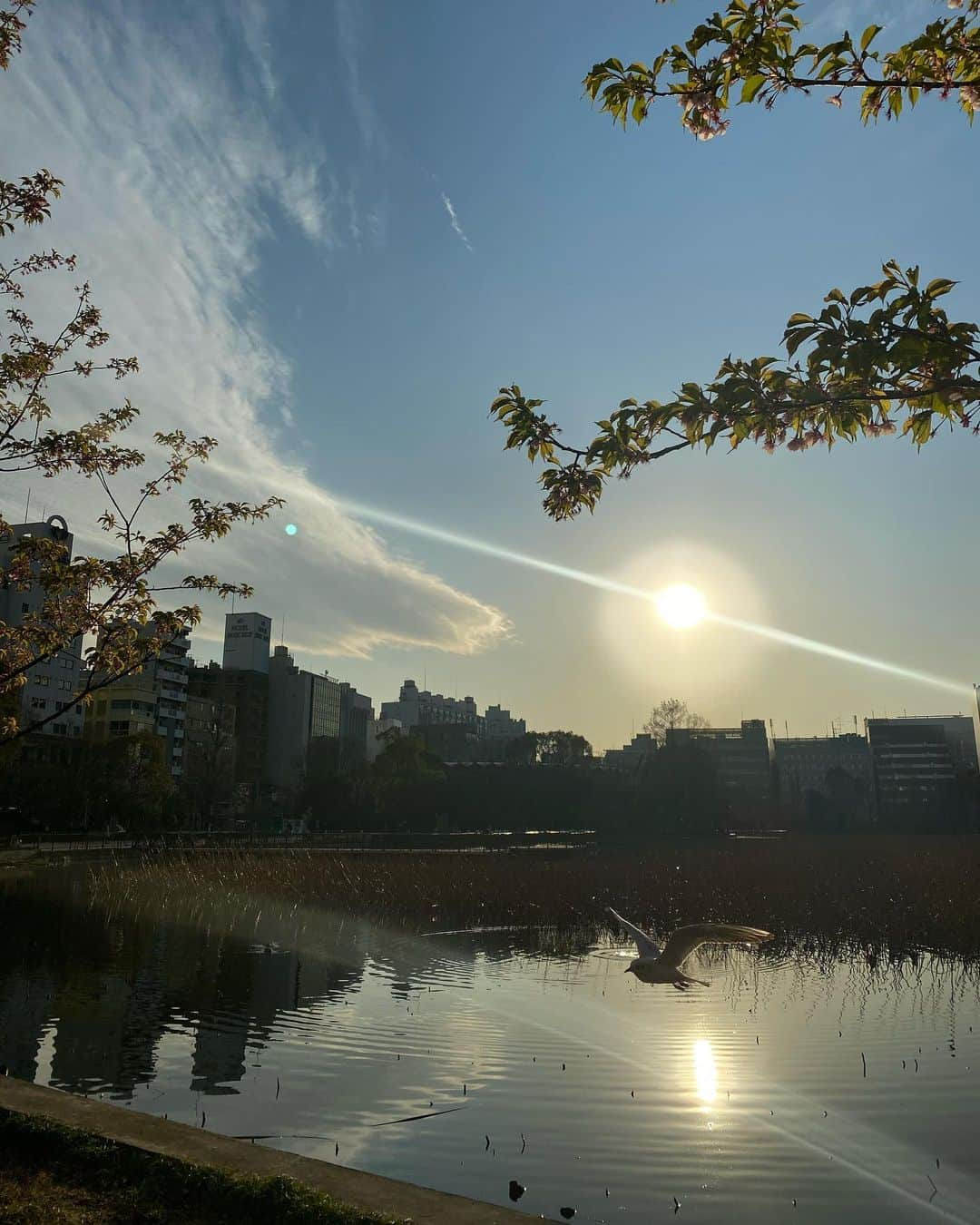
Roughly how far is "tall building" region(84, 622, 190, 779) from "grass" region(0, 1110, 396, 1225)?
297 ft

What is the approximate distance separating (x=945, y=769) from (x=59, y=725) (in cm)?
13917

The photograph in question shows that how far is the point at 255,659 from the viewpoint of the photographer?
139m

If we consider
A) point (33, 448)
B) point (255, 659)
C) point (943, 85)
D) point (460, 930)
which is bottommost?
point (460, 930)

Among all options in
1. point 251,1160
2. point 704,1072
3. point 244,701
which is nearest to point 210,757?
point 244,701

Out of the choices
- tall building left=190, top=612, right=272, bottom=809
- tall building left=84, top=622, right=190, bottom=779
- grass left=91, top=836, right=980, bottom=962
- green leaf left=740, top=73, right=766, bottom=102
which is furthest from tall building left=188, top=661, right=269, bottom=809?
green leaf left=740, top=73, right=766, bottom=102

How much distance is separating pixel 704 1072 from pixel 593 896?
54.9ft

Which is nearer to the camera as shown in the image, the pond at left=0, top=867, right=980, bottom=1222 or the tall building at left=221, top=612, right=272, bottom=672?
the pond at left=0, top=867, right=980, bottom=1222

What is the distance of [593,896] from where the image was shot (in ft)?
88.7

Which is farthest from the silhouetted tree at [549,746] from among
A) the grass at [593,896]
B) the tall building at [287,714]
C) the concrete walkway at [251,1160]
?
the concrete walkway at [251,1160]

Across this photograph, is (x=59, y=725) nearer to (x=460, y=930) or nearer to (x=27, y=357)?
(x=460, y=930)

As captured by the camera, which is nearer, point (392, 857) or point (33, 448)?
point (33, 448)

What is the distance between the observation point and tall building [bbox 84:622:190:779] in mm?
99688

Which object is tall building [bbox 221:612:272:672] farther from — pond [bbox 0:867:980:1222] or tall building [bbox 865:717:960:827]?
pond [bbox 0:867:980:1222]

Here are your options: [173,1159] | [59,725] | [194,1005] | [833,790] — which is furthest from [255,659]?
[173,1159]
